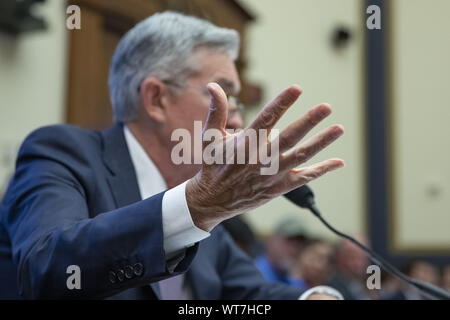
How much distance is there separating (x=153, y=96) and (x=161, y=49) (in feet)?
0.40

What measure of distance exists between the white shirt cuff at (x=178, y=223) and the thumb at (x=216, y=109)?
13 cm

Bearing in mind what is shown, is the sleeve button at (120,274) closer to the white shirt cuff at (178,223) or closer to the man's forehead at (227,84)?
the white shirt cuff at (178,223)

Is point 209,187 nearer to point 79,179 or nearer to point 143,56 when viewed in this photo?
point 79,179

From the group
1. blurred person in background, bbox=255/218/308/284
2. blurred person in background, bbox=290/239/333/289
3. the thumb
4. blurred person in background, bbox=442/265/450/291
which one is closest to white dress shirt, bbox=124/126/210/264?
the thumb

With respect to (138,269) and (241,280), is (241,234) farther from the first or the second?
(138,269)

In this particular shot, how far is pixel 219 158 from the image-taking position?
831mm

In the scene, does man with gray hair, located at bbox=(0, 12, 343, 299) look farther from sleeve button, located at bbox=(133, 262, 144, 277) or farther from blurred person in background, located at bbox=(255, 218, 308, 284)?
blurred person in background, located at bbox=(255, 218, 308, 284)

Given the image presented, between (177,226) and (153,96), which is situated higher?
(153,96)

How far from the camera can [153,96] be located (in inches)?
58.8

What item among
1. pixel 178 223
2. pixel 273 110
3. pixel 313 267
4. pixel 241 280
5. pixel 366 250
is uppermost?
pixel 273 110

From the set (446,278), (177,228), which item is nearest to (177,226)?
(177,228)

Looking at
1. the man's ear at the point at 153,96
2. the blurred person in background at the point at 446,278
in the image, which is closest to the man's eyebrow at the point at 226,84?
the man's ear at the point at 153,96

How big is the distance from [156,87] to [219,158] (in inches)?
27.9

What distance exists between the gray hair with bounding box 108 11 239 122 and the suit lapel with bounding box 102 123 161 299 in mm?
145
